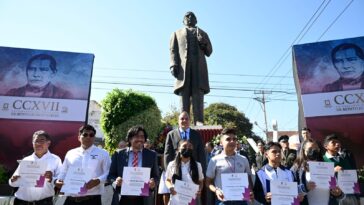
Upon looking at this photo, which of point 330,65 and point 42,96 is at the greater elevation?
point 330,65

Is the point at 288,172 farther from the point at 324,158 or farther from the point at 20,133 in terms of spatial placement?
the point at 20,133

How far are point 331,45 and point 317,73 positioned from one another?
1.00 m

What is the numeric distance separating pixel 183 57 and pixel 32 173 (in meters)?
5.06

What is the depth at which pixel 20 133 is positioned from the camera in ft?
36.3

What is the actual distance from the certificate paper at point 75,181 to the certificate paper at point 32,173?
1.11 ft

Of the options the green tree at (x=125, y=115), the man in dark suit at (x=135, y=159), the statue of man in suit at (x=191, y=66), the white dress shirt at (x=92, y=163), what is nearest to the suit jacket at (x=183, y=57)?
the statue of man in suit at (x=191, y=66)

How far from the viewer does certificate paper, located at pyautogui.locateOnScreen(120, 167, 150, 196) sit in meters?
3.74

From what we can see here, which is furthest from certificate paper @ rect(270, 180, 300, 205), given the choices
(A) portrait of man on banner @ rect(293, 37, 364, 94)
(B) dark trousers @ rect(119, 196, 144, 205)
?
(A) portrait of man on banner @ rect(293, 37, 364, 94)

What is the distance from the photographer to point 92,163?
13.2 feet

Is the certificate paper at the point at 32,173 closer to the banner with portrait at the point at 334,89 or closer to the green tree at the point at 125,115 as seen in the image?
the banner with portrait at the point at 334,89

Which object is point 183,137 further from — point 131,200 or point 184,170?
point 131,200

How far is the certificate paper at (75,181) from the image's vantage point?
3701 millimetres

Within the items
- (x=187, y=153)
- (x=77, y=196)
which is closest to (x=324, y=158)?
(x=187, y=153)

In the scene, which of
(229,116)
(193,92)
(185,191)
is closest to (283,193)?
(185,191)
